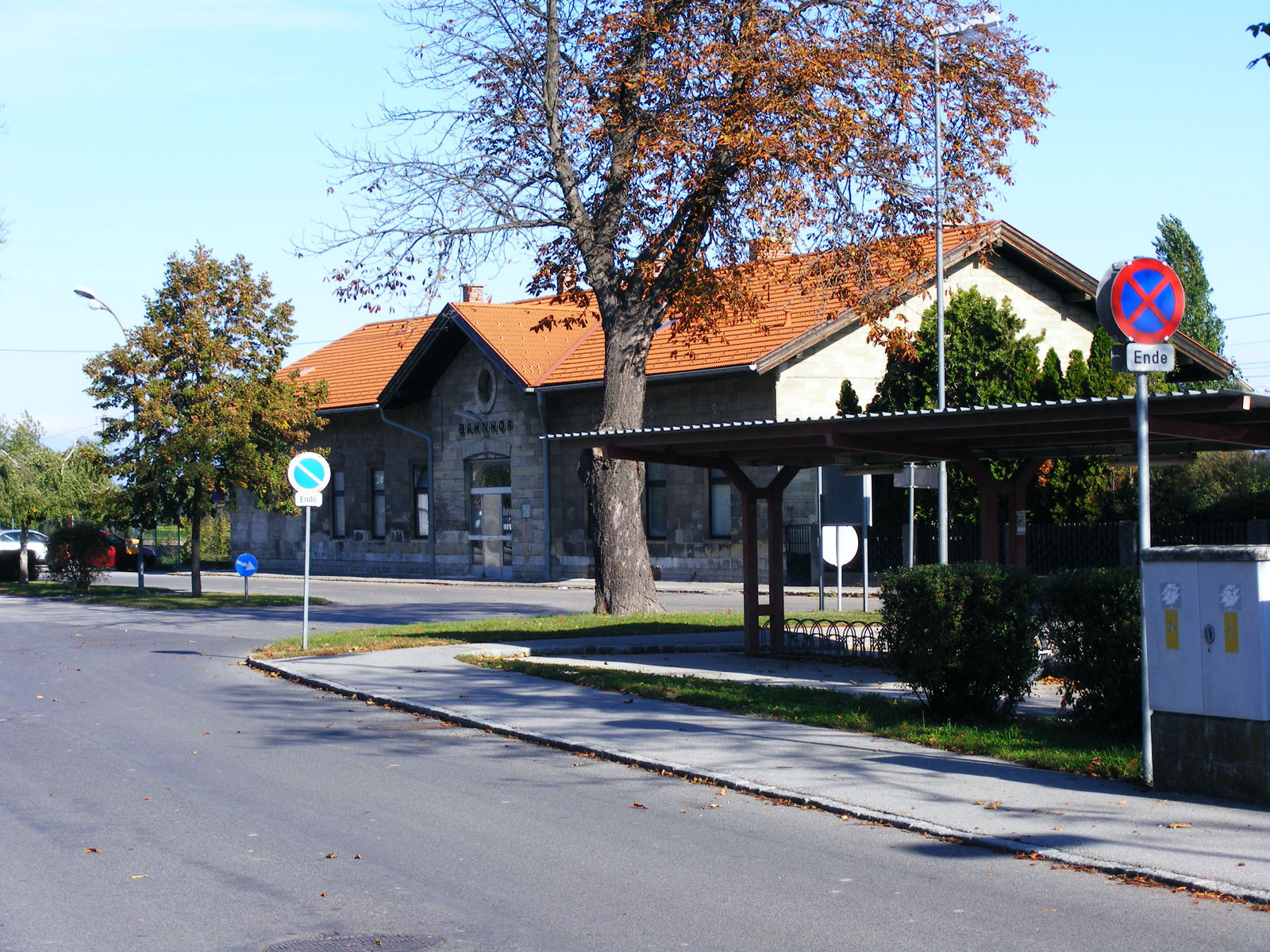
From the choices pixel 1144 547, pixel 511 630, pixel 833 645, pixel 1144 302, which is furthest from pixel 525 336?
pixel 1144 547

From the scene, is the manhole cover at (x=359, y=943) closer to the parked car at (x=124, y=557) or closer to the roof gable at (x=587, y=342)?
the roof gable at (x=587, y=342)

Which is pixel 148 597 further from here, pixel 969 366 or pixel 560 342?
pixel 969 366

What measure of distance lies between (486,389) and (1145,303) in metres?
33.2

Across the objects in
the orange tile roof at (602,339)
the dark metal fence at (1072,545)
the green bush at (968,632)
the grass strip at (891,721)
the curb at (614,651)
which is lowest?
the grass strip at (891,721)

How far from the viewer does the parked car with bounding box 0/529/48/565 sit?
4281 centimetres

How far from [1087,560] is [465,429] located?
2070cm

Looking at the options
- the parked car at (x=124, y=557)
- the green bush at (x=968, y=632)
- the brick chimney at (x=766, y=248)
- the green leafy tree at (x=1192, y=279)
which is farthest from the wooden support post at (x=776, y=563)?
the green leafy tree at (x=1192, y=279)

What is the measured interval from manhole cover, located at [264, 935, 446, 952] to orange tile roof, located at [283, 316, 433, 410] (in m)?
36.6

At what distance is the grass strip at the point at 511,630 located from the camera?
17875 mm

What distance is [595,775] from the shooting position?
9367 mm

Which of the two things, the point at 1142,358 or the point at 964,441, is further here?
the point at 964,441

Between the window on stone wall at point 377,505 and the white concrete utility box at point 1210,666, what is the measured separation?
3920 cm

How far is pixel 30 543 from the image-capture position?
4581 centimetres

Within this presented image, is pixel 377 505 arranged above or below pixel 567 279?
below
